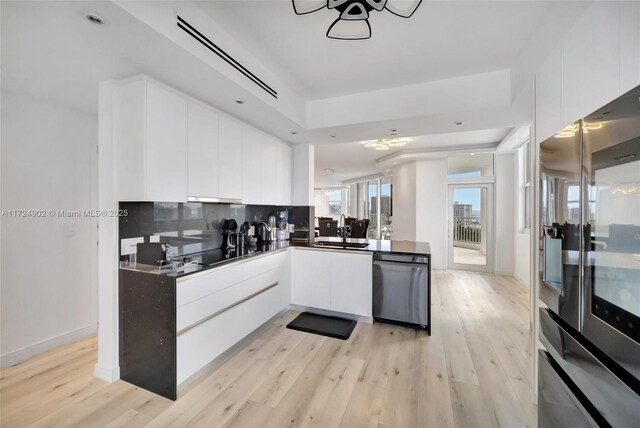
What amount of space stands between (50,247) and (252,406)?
249 centimetres

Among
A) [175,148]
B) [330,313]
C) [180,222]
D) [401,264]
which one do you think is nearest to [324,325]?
[330,313]

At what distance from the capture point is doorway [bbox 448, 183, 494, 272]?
5488 mm

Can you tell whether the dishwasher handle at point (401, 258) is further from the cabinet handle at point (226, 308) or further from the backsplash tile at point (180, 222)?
the backsplash tile at point (180, 222)

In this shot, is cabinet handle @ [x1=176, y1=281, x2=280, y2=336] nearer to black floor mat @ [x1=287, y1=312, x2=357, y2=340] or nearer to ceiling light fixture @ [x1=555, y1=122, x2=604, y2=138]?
black floor mat @ [x1=287, y1=312, x2=357, y2=340]

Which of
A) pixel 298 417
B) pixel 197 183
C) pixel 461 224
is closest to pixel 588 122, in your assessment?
pixel 298 417

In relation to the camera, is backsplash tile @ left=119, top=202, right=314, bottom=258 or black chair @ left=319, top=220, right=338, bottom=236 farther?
black chair @ left=319, top=220, right=338, bottom=236

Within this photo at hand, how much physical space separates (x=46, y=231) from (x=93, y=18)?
2235 millimetres

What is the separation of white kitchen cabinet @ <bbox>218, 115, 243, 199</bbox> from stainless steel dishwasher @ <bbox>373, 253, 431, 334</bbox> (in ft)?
5.78

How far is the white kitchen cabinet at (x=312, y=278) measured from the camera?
3.27 m

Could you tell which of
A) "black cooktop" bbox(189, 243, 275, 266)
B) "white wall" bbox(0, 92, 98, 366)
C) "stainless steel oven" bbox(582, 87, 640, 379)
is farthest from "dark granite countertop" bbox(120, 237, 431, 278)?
"stainless steel oven" bbox(582, 87, 640, 379)

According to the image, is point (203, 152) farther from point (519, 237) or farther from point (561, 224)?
point (519, 237)

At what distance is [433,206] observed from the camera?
584cm

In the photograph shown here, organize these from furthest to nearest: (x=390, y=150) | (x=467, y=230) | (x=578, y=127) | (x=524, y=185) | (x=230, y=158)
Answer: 1. (x=467, y=230)
2. (x=390, y=150)
3. (x=524, y=185)
4. (x=230, y=158)
5. (x=578, y=127)

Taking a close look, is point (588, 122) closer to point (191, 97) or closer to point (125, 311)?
point (191, 97)
